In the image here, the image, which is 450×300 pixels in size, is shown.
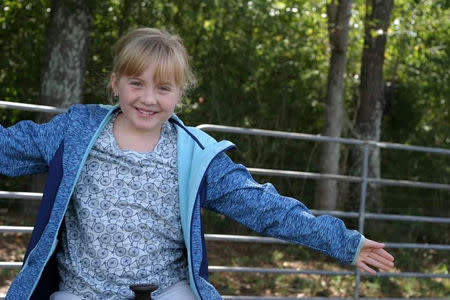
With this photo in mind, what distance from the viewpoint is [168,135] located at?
9.57ft

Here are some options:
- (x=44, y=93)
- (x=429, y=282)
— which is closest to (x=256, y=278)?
(x=429, y=282)

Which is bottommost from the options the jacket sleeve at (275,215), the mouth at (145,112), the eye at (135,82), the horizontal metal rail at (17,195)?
the horizontal metal rail at (17,195)

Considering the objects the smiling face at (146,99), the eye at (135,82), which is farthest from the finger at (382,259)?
the eye at (135,82)

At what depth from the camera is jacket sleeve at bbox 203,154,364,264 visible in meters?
2.80

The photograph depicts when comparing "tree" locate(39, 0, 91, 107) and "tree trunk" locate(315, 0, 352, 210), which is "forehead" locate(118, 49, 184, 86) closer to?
"tree" locate(39, 0, 91, 107)

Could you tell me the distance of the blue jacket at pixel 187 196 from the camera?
267cm

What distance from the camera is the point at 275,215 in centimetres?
282

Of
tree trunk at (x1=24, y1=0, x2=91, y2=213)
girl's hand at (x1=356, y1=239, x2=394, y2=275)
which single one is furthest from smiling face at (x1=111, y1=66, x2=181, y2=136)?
tree trunk at (x1=24, y1=0, x2=91, y2=213)

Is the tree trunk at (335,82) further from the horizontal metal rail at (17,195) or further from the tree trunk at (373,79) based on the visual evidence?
the horizontal metal rail at (17,195)

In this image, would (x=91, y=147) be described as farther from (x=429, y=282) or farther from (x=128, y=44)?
(x=429, y=282)

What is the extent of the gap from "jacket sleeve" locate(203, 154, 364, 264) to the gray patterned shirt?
0.53 ft

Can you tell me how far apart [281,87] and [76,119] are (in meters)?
7.20

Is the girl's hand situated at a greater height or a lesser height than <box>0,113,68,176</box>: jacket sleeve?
lesser

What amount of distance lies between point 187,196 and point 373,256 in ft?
2.17
